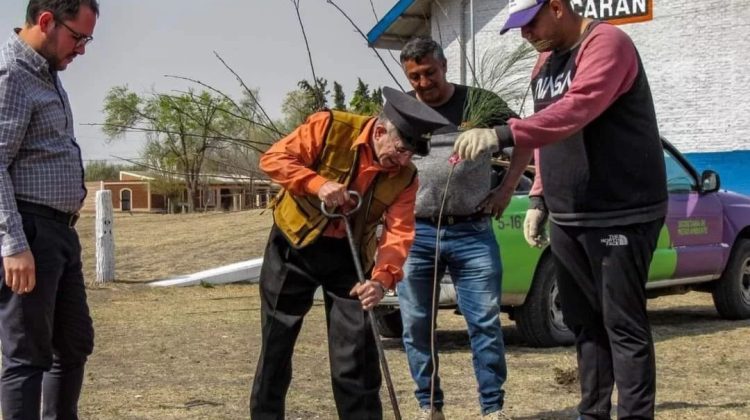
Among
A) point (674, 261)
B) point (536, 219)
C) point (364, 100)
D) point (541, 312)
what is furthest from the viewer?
point (674, 261)

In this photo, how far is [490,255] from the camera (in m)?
5.30

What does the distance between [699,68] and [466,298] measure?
1533cm

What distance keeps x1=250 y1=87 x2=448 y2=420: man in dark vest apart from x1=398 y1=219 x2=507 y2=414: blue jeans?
0.90m

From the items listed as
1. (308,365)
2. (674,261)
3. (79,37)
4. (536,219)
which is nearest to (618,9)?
(674,261)

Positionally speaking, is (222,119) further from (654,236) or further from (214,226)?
(214,226)

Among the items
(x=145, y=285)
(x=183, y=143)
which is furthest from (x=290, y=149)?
(x=145, y=285)

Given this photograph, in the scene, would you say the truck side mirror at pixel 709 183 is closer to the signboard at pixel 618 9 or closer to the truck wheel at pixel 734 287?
the truck wheel at pixel 734 287

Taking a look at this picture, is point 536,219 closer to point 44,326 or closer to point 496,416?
point 496,416

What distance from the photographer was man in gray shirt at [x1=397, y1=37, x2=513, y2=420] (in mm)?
5211

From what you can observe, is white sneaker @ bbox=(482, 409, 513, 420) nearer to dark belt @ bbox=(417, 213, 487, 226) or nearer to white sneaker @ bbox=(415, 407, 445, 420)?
white sneaker @ bbox=(415, 407, 445, 420)

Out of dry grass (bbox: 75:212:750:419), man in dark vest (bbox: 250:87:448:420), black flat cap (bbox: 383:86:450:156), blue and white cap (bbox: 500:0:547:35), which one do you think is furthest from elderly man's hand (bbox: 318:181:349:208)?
dry grass (bbox: 75:212:750:419)

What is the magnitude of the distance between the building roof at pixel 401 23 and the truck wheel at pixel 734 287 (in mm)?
10274

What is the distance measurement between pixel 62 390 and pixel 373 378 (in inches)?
53.0

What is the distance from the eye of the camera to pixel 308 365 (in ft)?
24.0
